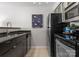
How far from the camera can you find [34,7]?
1.23 meters

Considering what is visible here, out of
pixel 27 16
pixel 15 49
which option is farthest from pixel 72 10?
pixel 15 49

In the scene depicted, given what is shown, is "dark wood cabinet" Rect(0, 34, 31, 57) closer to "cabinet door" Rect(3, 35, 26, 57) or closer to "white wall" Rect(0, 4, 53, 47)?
"cabinet door" Rect(3, 35, 26, 57)

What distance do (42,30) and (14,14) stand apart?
1.02 ft

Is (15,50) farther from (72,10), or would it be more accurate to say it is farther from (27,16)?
(72,10)

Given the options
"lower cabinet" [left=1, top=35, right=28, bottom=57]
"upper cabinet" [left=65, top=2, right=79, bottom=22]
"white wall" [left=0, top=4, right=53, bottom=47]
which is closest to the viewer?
"white wall" [left=0, top=4, right=53, bottom=47]

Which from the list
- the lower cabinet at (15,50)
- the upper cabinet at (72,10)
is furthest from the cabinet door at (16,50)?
the upper cabinet at (72,10)

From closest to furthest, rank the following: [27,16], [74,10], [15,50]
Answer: [27,16] < [74,10] < [15,50]

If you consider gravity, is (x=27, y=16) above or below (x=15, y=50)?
above

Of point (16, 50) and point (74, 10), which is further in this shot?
point (16, 50)

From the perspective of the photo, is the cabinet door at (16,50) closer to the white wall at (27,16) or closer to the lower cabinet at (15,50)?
the lower cabinet at (15,50)

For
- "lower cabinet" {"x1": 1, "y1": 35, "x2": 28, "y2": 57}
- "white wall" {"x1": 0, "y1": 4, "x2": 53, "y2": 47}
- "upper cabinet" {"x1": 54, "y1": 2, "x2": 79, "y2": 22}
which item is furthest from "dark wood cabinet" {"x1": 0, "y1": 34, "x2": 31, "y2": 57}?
"upper cabinet" {"x1": 54, "y1": 2, "x2": 79, "y2": 22}

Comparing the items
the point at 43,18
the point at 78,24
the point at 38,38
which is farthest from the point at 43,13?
the point at 78,24

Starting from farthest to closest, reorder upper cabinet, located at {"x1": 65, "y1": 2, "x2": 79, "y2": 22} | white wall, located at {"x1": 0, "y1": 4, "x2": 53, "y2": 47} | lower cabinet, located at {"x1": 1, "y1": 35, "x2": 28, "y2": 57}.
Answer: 1. upper cabinet, located at {"x1": 65, "y1": 2, "x2": 79, "y2": 22}
2. lower cabinet, located at {"x1": 1, "y1": 35, "x2": 28, "y2": 57}
3. white wall, located at {"x1": 0, "y1": 4, "x2": 53, "y2": 47}

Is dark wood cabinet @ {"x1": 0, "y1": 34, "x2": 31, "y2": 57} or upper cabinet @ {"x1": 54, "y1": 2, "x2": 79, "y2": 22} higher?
upper cabinet @ {"x1": 54, "y1": 2, "x2": 79, "y2": 22}
